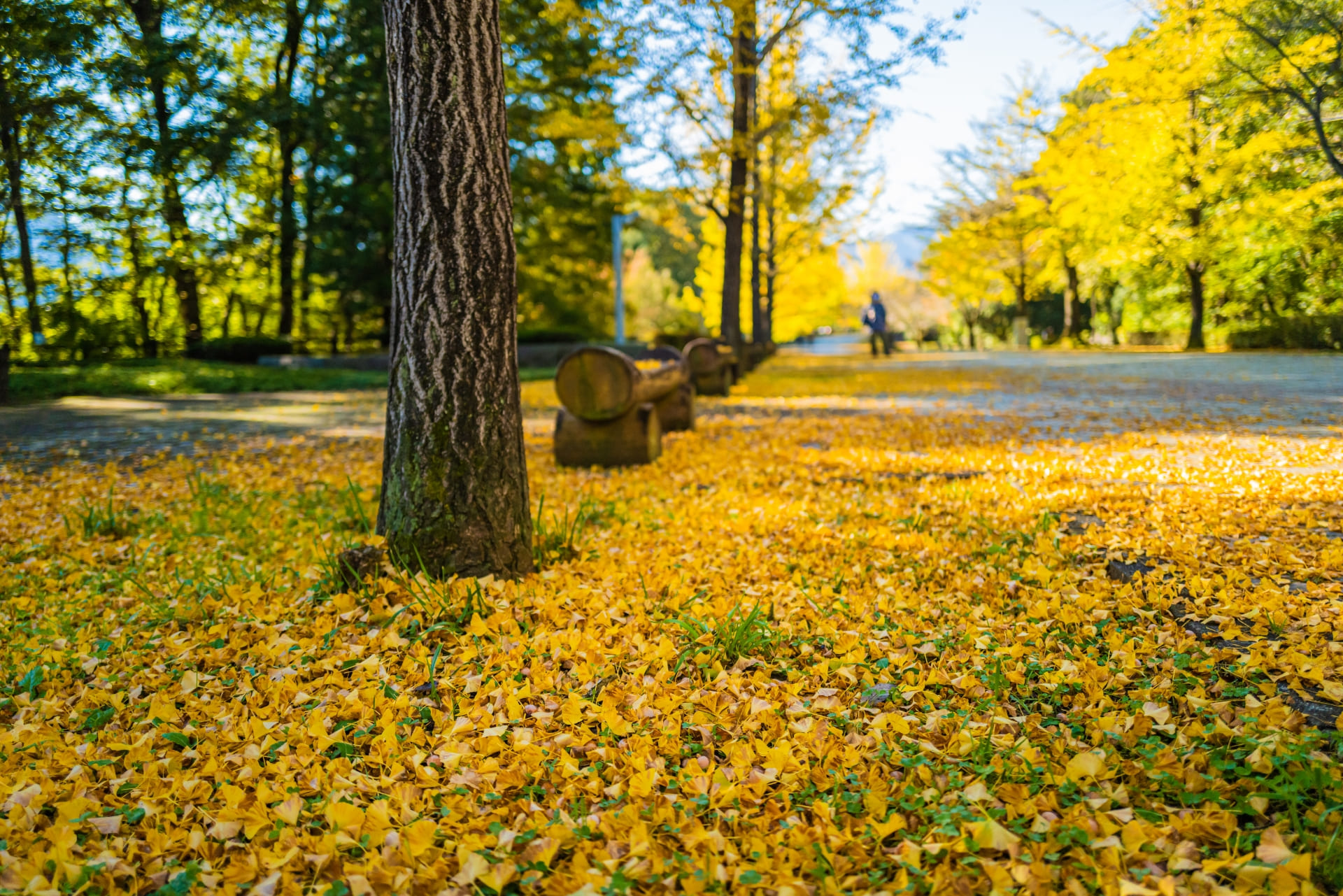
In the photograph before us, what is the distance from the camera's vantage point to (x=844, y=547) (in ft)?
12.1

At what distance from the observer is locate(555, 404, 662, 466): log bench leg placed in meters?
5.89

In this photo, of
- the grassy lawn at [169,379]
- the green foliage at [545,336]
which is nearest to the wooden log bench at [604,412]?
the grassy lawn at [169,379]

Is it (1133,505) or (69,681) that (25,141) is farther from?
(1133,505)

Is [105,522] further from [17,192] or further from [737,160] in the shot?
[737,160]

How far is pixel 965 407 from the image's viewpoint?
924 cm

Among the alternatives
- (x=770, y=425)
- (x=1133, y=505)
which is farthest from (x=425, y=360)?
(x=770, y=425)

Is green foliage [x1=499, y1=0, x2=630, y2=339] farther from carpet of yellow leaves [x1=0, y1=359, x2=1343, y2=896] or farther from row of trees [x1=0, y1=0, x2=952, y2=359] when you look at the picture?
carpet of yellow leaves [x1=0, y1=359, x2=1343, y2=896]

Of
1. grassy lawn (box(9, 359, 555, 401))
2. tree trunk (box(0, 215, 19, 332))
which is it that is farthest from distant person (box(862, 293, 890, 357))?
tree trunk (box(0, 215, 19, 332))

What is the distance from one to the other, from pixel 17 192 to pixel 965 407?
13.2 meters

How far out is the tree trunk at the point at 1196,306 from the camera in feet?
64.4

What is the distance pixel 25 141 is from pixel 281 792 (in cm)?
1458

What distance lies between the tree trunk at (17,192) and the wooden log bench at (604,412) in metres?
9.46

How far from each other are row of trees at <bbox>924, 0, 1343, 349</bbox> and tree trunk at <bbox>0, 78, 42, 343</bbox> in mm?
15646

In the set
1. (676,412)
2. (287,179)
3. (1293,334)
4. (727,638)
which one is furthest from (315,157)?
(1293,334)
